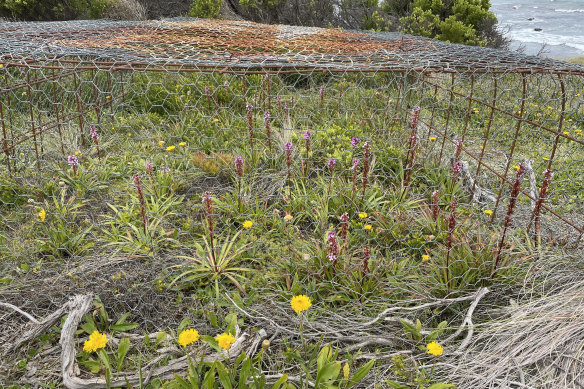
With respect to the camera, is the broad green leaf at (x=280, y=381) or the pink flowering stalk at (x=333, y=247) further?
the pink flowering stalk at (x=333, y=247)

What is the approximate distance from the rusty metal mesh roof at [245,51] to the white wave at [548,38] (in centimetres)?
1362

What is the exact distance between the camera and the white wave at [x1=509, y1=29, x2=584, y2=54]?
44.4 feet

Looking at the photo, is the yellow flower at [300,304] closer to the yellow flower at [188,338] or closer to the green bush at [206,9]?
the yellow flower at [188,338]

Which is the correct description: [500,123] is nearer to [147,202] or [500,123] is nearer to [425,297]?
[425,297]

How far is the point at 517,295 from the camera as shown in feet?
6.05

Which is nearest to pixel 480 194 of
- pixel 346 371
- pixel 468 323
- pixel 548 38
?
pixel 468 323

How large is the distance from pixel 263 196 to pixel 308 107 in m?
1.64

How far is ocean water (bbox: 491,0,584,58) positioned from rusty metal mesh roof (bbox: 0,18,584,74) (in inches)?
312

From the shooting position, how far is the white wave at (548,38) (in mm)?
13547

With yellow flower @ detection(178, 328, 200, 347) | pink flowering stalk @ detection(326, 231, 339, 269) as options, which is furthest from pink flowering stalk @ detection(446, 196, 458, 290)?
yellow flower @ detection(178, 328, 200, 347)

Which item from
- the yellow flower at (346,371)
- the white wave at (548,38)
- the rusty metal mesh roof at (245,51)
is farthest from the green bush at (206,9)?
the white wave at (548,38)

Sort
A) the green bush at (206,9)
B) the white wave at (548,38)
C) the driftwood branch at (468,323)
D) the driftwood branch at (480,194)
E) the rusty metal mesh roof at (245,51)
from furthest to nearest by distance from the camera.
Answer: the white wave at (548,38) < the green bush at (206,9) < the driftwood branch at (480,194) < the rusty metal mesh roof at (245,51) < the driftwood branch at (468,323)

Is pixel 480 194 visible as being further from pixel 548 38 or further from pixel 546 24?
pixel 546 24

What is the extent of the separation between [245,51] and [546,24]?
20253 mm
